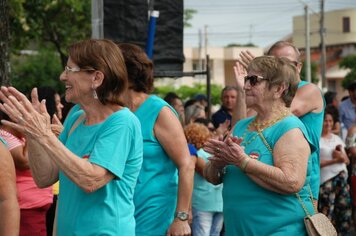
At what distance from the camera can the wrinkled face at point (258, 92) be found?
4.97m

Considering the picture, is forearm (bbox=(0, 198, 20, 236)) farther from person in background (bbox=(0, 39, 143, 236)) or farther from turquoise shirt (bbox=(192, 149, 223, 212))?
turquoise shirt (bbox=(192, 149, 223, 212))

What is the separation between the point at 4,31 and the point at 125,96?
5.26 m

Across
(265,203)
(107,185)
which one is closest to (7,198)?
(107,185)

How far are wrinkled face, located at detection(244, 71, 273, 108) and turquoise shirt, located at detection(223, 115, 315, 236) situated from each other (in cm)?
17

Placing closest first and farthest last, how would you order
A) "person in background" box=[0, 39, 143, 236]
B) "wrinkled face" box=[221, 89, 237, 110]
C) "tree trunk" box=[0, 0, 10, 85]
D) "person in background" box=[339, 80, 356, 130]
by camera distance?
"person in background" box=[0, 39, 143, 236]
"tree trunk" box=[0, 0, 10, 85]
"wrinkled face" box=[221, 89, 237, 110]
"person in background" box=[339, 80, 356, 130]

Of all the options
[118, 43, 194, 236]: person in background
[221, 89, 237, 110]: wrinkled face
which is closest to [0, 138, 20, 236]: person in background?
[118, 43, 194, 236]: person in background

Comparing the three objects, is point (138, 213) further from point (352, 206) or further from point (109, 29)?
point (352, 206)

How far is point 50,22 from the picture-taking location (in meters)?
21.0

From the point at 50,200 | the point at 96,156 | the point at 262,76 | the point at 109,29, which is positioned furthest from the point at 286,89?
the point at 109,29

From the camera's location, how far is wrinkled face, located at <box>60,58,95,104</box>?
4.22 m

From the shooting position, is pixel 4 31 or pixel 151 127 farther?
pixel 4 31

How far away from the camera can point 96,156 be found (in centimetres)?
408

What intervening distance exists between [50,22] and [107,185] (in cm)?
1730

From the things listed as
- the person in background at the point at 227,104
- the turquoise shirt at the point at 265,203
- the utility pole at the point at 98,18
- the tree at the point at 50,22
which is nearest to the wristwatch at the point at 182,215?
the turquoise shirt at the point at 265,203
